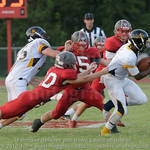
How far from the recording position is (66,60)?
7215mm

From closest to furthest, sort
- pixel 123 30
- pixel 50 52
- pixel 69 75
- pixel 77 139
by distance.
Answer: pixel 77 139, pixel 69 75, pixel 50 52, pixel 123 30

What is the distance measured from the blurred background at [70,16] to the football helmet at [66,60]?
16.6 metres

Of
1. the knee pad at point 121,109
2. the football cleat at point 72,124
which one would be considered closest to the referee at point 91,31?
the football cleat at point 72,124

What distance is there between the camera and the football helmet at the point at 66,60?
7.22 m

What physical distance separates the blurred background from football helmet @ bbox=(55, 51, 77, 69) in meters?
16.6

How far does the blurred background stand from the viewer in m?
24.6

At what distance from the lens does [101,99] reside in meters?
7.59

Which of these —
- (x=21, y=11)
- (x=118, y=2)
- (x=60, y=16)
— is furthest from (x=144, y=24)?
(x=21, y=11)

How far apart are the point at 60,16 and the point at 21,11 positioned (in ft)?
33.4

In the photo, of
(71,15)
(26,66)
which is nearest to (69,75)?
(26,66)

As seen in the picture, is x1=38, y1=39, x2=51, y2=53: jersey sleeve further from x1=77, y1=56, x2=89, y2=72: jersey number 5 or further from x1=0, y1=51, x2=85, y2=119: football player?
x1=0, y1=51, x2=85, y2=119: football player

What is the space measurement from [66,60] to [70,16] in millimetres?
19132

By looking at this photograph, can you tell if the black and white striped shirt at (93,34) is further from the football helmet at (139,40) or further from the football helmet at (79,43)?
the football helmet at (139,40)

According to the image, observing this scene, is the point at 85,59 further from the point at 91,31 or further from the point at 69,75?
the point at 91,31
